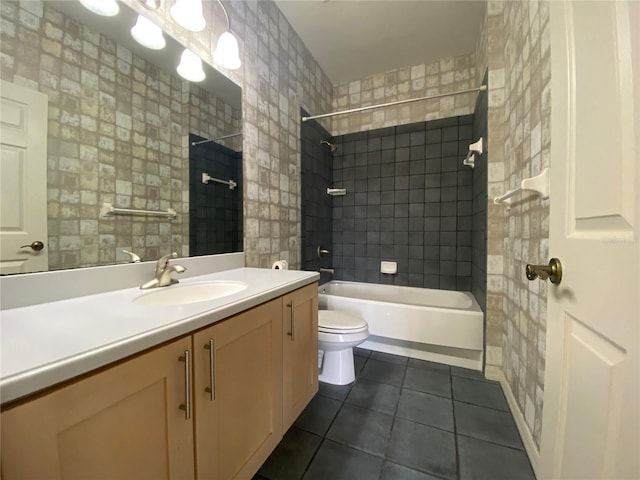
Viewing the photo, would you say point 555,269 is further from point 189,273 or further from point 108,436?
point 189,273

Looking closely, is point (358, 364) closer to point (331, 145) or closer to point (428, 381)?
point (428, 381)

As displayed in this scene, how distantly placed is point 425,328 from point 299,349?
1.21 metres

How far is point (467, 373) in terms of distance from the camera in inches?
73.5

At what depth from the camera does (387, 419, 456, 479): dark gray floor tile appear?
44.1 inches

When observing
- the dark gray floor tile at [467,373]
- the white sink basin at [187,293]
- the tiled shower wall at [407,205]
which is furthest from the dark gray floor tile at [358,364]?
the white sink basin at [187,293]

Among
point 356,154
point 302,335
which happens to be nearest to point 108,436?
point 302,335

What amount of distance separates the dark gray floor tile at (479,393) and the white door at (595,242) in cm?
95

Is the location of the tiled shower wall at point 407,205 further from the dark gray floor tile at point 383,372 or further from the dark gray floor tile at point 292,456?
the dark gray floor tile at point 292,456

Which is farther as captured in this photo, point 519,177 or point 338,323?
point 338,323

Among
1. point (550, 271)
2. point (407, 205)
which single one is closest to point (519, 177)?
point (550, 271)

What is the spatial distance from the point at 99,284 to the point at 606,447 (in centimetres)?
145

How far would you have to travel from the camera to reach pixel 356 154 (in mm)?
2939

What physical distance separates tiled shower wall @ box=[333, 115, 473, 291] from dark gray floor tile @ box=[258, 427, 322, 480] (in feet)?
5.96

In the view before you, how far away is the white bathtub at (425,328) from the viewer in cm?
190
